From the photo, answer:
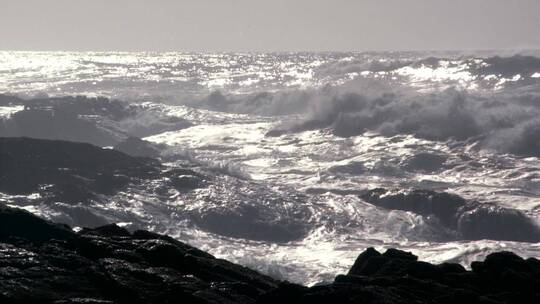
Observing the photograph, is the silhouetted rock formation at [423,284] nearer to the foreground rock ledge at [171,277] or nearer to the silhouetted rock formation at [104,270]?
the foreground rock ledge at [171,277]

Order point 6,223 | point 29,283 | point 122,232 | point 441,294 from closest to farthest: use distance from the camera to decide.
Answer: point 29,283
point 441,294
point 6,223
point 122,232

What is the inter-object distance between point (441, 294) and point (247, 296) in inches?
853

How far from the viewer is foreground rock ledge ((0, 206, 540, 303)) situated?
104375mm

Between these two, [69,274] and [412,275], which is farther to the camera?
[412,275]

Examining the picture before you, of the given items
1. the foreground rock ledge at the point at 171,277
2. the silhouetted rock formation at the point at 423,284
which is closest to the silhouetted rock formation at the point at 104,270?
the foreground rock ledge at the point at 171,277

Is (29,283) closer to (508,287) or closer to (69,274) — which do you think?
(69,274)

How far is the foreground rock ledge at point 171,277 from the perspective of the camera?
104 m

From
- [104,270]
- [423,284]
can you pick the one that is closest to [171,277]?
[104,270]

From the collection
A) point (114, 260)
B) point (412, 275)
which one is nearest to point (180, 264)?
point (114, 260)

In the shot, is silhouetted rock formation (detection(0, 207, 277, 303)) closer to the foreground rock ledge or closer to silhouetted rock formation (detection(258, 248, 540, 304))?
the foreground rock ledge

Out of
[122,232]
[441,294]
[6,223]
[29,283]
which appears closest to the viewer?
[29,283]

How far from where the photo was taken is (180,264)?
119m

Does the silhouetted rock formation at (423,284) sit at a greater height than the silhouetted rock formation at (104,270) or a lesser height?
lesser

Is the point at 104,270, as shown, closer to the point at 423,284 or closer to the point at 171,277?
the point at 171,277
